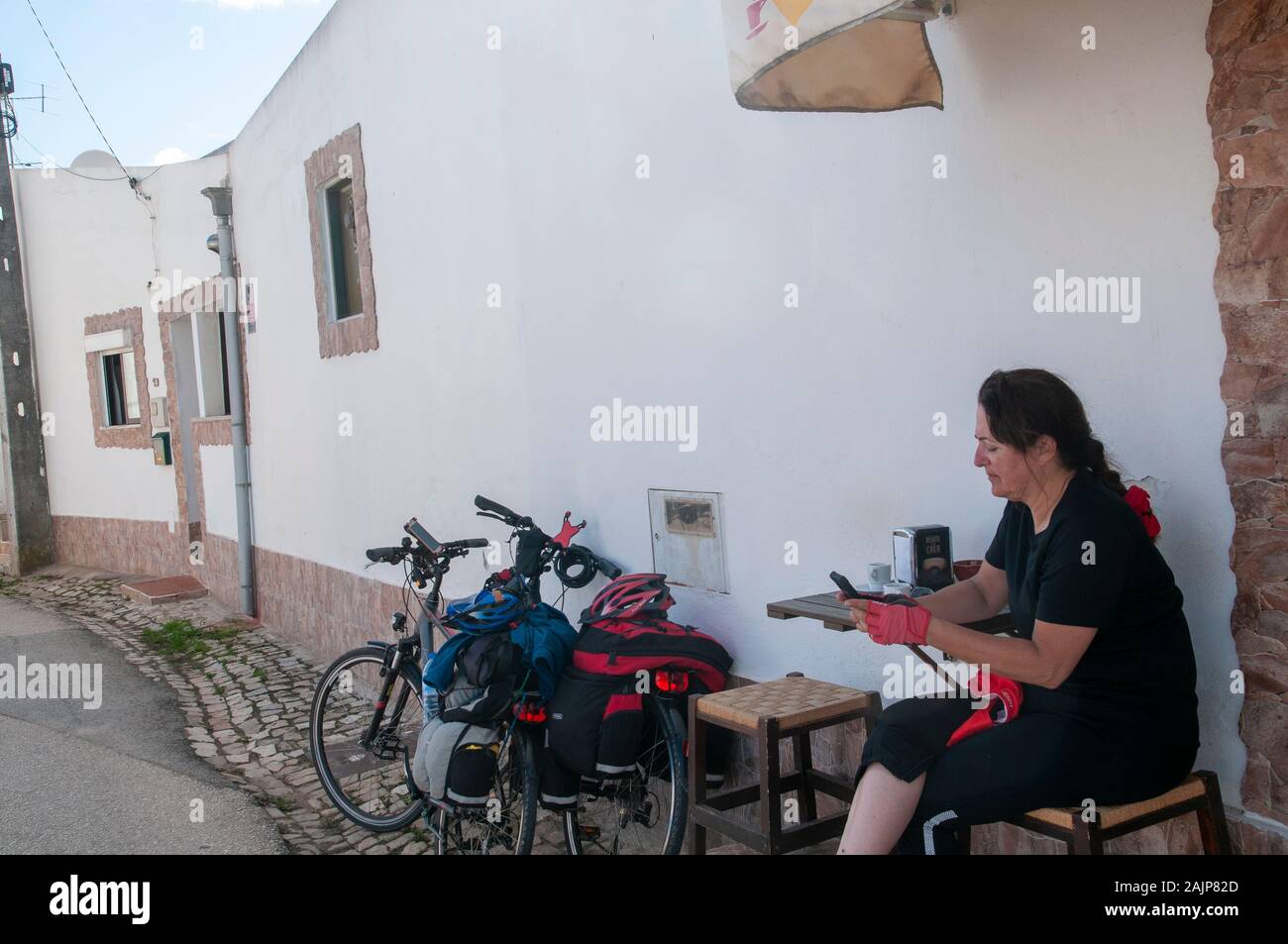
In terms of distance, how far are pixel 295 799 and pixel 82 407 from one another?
10.7m

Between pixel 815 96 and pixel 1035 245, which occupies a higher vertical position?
pixel 815 96

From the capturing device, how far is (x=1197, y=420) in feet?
8.46

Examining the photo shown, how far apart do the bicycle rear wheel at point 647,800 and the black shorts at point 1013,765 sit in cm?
124

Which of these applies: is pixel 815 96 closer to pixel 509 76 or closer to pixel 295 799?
pixel 509 76

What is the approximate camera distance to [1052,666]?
2395 millimetres


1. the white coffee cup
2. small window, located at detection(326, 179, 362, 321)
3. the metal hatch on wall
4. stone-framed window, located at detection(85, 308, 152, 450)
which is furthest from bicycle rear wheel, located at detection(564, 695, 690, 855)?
stone-framed window, located at detection(85, 308, 152, 450)

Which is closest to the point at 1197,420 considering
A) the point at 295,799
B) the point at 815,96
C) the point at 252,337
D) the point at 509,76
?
the point at 815,96

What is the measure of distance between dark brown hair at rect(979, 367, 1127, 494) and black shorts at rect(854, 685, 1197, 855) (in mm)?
550

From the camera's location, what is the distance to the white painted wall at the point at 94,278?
12289 millimetres

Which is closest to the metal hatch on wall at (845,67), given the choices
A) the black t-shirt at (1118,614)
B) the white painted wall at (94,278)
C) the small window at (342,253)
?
the black t-shirt at (1118,614)

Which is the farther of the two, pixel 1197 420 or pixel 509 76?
pixel 509 76

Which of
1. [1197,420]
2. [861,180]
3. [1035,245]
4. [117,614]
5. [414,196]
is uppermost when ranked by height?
[414,196]

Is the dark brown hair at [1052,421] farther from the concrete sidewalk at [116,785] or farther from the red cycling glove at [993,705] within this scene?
Answer: the concrete sidewalk at [116,785]

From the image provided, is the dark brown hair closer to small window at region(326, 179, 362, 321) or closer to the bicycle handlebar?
the bicycle handlebar
